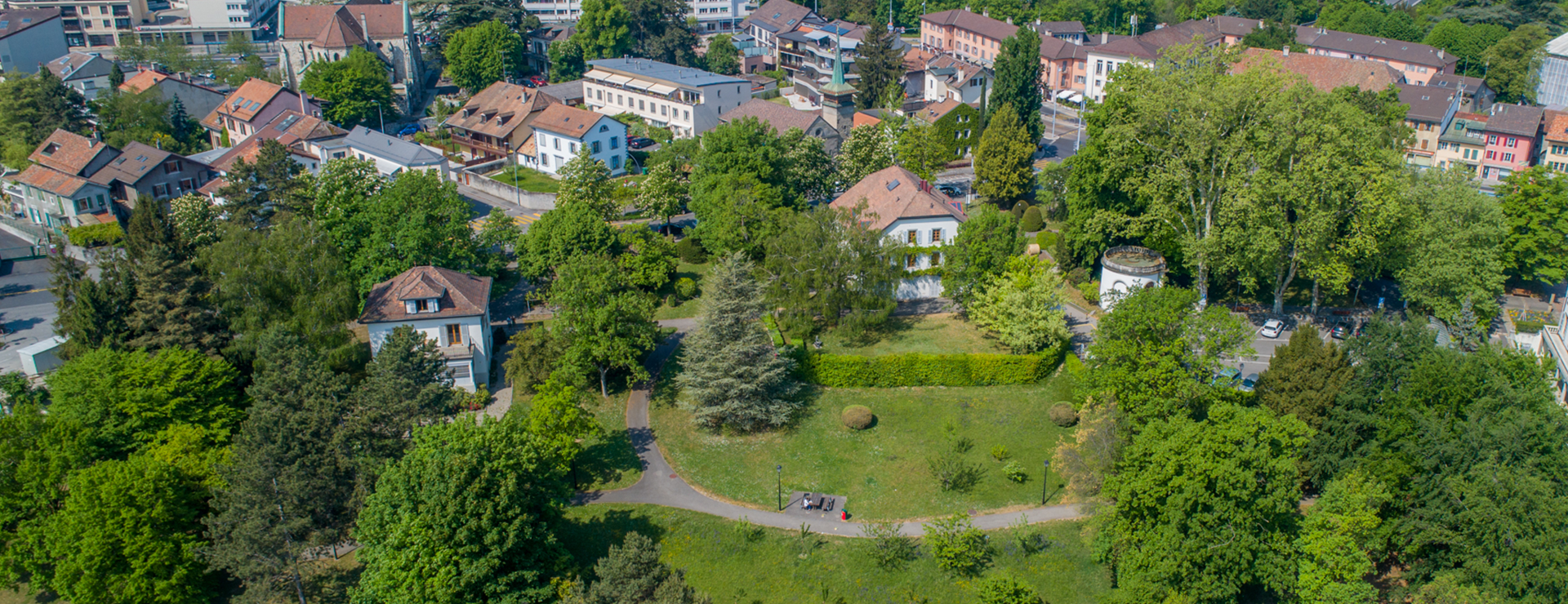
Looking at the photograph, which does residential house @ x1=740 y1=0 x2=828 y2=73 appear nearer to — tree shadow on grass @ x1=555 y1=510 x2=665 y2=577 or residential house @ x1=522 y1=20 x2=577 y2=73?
residential house @ x1=522 y1=20 x2=577 y2=73

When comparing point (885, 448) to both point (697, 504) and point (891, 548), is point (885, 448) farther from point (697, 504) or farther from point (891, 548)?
point (697, 504)

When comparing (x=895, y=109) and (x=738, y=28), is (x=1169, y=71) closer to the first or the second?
(x=895, y=109)

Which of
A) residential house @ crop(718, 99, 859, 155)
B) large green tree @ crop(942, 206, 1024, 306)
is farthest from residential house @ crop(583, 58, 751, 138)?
large green tree @ crop(942, 206, 1024, 306)

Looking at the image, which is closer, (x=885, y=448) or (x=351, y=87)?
(x=885, y=448)

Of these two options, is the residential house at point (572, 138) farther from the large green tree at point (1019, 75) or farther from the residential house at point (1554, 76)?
the residential house at point (1554, 76)

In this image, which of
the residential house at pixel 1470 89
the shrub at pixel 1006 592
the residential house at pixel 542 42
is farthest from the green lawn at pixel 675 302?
the residential house at pixel 1470 89

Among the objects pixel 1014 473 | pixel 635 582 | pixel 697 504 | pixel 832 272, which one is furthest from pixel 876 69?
pixel 635 582
